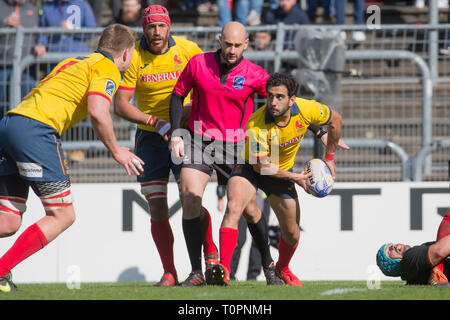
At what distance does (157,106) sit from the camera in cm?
821

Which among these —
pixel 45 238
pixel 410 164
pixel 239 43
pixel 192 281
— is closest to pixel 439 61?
pixel 410 164

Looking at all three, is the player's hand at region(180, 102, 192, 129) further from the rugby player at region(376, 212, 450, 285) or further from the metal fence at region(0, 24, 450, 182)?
the metal fence at region(0, 24, 450, 182)

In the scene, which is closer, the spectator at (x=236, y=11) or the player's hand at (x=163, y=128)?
the player's hand at (x=163, y=128)

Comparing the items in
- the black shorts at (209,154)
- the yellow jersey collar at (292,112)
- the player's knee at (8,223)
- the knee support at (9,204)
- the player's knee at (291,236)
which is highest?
the yellow jersey collar at (292,112)

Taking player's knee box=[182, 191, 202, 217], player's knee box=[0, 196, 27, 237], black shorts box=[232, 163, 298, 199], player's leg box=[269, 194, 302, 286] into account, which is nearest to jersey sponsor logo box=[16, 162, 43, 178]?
player's knee box=[0, 196, 27, 237]

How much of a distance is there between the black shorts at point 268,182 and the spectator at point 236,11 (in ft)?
22.0

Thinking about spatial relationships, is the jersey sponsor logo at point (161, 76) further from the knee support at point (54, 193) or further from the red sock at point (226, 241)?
the knee support at point (54, 193)

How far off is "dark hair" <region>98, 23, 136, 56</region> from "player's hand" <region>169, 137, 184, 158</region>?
1.01 m

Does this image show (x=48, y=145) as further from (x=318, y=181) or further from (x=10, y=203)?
(x=318, y=181)

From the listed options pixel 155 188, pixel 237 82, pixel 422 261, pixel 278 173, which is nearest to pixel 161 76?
pixel 237 82

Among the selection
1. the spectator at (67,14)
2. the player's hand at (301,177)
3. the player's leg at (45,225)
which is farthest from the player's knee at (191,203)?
the spectator at (67,14)

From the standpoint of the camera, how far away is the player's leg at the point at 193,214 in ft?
25.1

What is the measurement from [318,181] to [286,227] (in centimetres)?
59

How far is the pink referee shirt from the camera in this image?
7754 millimetres
